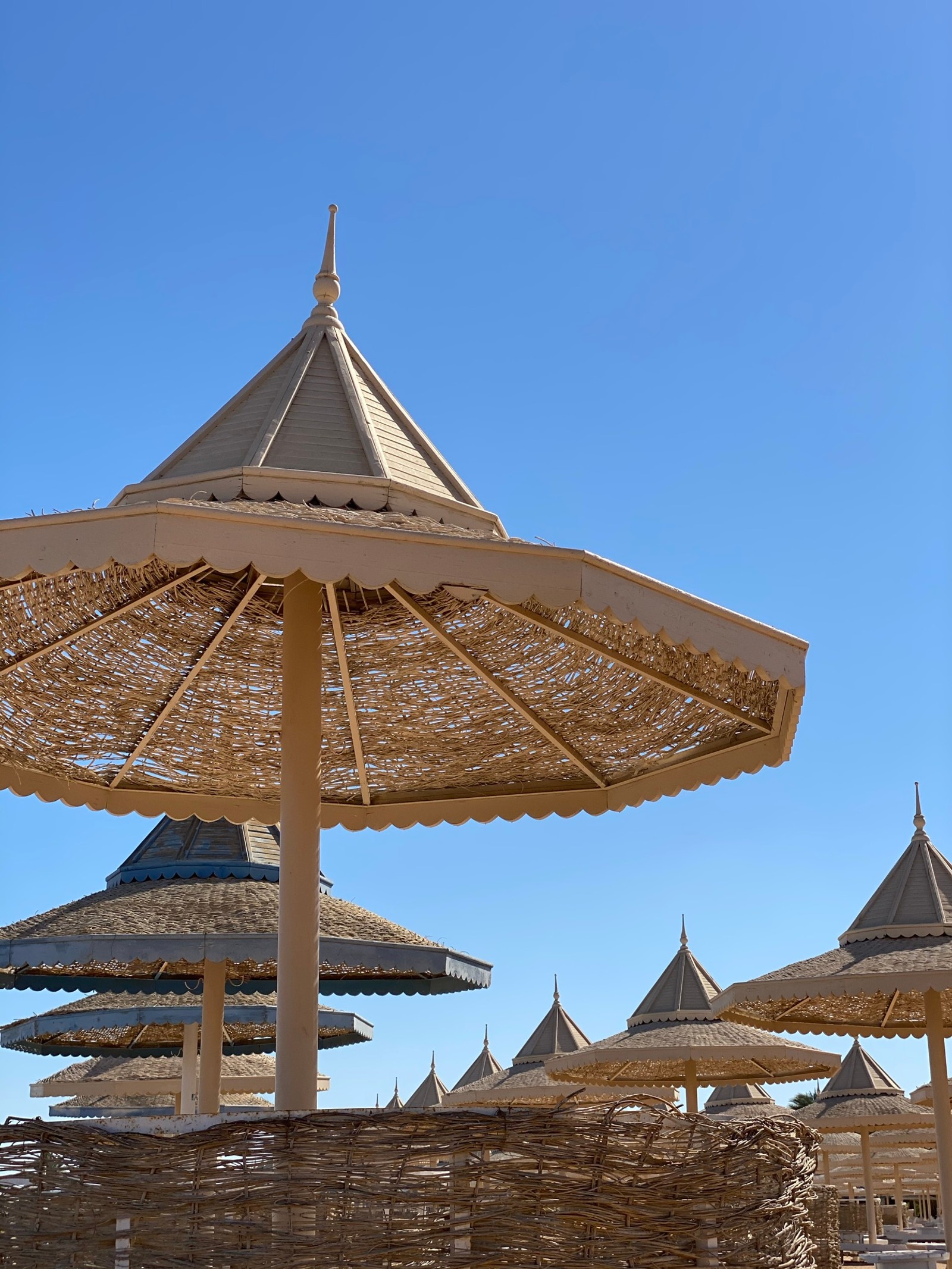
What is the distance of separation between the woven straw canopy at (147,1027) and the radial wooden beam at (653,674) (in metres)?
4.02

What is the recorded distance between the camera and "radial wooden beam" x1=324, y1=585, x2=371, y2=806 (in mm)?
6465

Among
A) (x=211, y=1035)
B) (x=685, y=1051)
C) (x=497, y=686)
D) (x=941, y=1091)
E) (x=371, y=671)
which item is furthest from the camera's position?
(x=685, y=1051)

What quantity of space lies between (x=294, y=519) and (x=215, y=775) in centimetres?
395

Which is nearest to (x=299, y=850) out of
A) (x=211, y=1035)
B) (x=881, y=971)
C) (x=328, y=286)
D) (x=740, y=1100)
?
(x=328, y=286)

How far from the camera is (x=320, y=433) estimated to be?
5938mm

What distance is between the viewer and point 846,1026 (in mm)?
15547

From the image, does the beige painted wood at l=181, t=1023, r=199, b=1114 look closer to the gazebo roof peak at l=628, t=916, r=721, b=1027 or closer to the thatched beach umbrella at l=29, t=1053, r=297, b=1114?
the thatched beach umbrella at l=29, t=1053, r=297, b=1114

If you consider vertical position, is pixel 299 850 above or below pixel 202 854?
below

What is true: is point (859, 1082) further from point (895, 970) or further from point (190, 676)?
point (190, 676)

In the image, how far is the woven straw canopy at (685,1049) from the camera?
1570cm

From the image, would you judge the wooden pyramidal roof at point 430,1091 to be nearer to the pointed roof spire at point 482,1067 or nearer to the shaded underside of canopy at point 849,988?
the pointed roof spire at point 482,1067

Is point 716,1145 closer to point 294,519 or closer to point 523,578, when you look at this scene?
point 523,578

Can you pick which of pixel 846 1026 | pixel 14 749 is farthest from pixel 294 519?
pixel 846 1026

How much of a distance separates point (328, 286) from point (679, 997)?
494 inches
